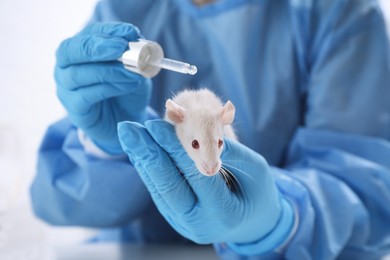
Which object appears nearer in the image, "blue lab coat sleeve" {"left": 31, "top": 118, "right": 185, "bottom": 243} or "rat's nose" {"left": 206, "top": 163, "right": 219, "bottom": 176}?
"rat's nose" {"left": 206, "top": 163, "right": 219, "bottom": 176}

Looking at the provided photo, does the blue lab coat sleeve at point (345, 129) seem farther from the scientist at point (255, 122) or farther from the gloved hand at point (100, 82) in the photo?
the gloved hand at point (100, 82)

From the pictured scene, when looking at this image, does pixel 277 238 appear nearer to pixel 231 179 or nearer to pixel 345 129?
pixel 231 179

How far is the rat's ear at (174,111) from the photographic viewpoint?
60 centimetres

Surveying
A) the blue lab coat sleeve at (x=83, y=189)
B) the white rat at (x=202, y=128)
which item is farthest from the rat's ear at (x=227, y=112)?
the blue lab coat sleeve at (x=83, y=189)

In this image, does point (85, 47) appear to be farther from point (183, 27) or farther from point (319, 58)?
point (319, 58)

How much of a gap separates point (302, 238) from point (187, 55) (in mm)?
586

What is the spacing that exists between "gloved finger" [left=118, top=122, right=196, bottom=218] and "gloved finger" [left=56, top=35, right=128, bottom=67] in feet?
0.47

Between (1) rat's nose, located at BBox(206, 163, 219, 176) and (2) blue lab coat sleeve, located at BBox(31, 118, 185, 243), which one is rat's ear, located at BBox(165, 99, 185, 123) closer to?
(1) rat's nose, located at BBox(206, 163, 219, 176)

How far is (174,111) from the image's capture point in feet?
1.99

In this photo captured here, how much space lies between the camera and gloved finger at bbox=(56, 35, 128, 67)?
68cm

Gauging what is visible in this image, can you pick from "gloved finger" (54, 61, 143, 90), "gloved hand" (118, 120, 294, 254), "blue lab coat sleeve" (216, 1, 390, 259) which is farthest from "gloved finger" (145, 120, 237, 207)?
"blue lab coat sleeve" (216, 1, 390, 259)

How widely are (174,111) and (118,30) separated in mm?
186

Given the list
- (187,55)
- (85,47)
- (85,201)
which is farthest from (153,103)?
(85,47)

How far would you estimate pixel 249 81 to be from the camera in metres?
1.15
